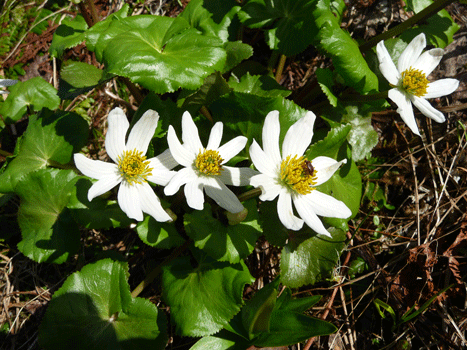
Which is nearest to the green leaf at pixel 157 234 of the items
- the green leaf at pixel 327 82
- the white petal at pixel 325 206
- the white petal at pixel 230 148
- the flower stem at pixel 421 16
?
the white petal at pixel 230 148

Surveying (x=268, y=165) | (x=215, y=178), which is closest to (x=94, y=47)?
(x=215, y=178)

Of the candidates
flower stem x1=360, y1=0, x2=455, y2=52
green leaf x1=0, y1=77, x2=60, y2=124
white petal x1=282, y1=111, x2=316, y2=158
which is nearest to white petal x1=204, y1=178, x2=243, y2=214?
white petal x1=282, y1=111, x2=316, y2=158

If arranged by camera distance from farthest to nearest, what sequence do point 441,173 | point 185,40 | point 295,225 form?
point 441,173 → point 185,40 → point 295,225

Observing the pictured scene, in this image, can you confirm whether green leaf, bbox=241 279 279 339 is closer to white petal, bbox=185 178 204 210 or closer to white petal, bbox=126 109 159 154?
white petal, bbox=185 178 204 210

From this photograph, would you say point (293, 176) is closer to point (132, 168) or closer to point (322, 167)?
point (322, 167)

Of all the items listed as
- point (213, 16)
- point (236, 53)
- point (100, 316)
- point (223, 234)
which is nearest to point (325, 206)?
point (223, 234)

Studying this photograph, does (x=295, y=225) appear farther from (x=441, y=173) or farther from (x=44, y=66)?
(x=44, y=66)

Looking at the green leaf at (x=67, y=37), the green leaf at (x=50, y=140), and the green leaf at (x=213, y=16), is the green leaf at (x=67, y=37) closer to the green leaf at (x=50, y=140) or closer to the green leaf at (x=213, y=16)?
the green leaf at (x=50, y=140)
